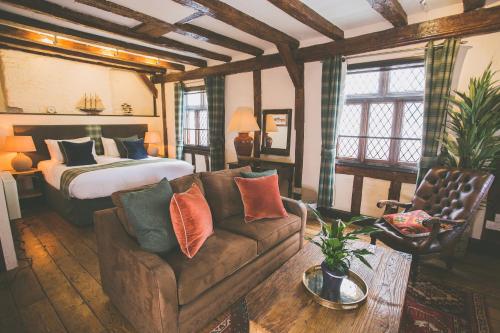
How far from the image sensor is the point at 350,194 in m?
3.32

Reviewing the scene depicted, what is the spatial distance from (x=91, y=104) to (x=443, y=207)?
5.59m

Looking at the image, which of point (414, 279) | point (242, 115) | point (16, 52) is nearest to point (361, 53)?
point (242, 115)

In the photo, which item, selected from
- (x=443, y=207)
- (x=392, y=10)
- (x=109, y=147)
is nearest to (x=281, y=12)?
(x=392, y=10)

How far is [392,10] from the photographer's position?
2275 mm

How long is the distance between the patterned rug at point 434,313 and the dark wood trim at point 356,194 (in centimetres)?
134

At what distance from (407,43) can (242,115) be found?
2062 millimetres

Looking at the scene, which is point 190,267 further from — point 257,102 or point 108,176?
point 257,102

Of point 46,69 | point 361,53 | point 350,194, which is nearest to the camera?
point 361,53

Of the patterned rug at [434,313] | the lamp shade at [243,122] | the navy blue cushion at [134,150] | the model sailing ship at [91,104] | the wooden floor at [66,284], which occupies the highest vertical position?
the model sailing ship at [91,104]

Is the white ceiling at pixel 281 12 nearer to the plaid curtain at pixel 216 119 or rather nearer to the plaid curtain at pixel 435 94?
the plaid curtain at pixel 435 94

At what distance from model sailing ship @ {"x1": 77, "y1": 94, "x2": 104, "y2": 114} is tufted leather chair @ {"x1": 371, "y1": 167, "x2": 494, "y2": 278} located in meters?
5.06

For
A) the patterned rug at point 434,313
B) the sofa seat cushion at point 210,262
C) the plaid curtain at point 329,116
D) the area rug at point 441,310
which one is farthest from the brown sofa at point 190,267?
the plaid curtain at point 329,116

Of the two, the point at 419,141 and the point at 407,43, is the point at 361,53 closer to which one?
the point at 407,43

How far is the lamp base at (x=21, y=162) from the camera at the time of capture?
356cm
